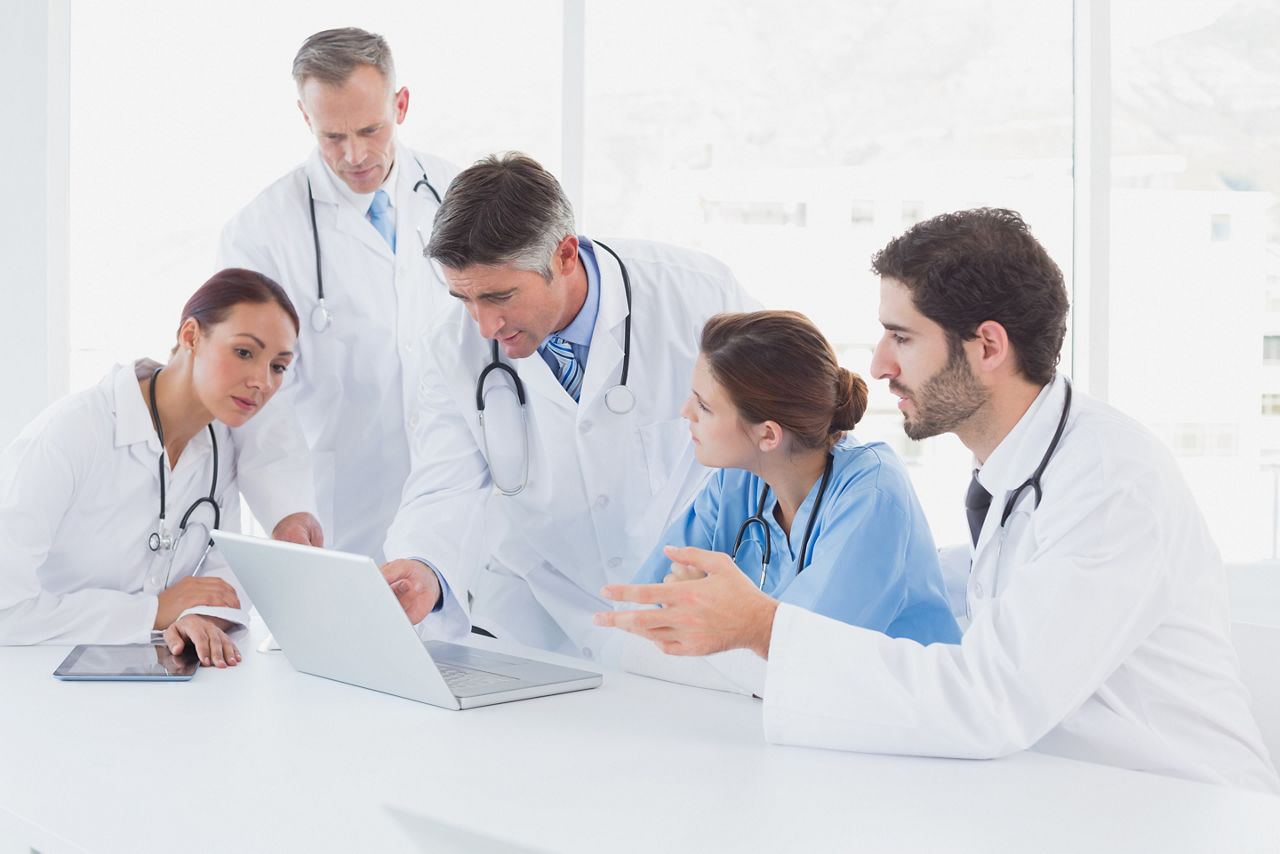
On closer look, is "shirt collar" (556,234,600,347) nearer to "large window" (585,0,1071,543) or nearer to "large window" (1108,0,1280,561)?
"large window" (585,0,1071,543)

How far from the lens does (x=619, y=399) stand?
2006 mm

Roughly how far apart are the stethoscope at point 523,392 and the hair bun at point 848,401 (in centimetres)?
37

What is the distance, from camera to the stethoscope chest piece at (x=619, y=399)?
6.57ft

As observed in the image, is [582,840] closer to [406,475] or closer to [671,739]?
[671,739]

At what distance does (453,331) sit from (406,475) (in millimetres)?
572

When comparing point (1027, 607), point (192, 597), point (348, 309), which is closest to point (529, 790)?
point (1027, 607)

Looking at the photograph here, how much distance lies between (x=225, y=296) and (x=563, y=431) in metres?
0.62

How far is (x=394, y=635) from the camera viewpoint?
1.34m

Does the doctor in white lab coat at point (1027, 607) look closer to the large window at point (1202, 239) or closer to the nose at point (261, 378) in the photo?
the nose at point (261, 378)

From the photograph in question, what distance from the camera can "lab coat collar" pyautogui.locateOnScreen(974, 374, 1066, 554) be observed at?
56.2 inches

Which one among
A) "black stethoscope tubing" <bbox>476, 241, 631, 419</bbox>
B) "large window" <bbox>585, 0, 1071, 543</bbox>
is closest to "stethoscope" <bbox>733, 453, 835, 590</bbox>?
"black stethoscope tubing" <bbox>476, 241, 631, 419</bbox>

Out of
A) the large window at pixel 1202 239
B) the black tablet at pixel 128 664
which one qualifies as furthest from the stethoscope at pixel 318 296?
the large window at pixel 1202 239

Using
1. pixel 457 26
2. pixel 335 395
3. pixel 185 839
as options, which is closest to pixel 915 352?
pixel 185 839

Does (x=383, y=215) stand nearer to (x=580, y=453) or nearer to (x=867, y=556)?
(x=580, y=453)
